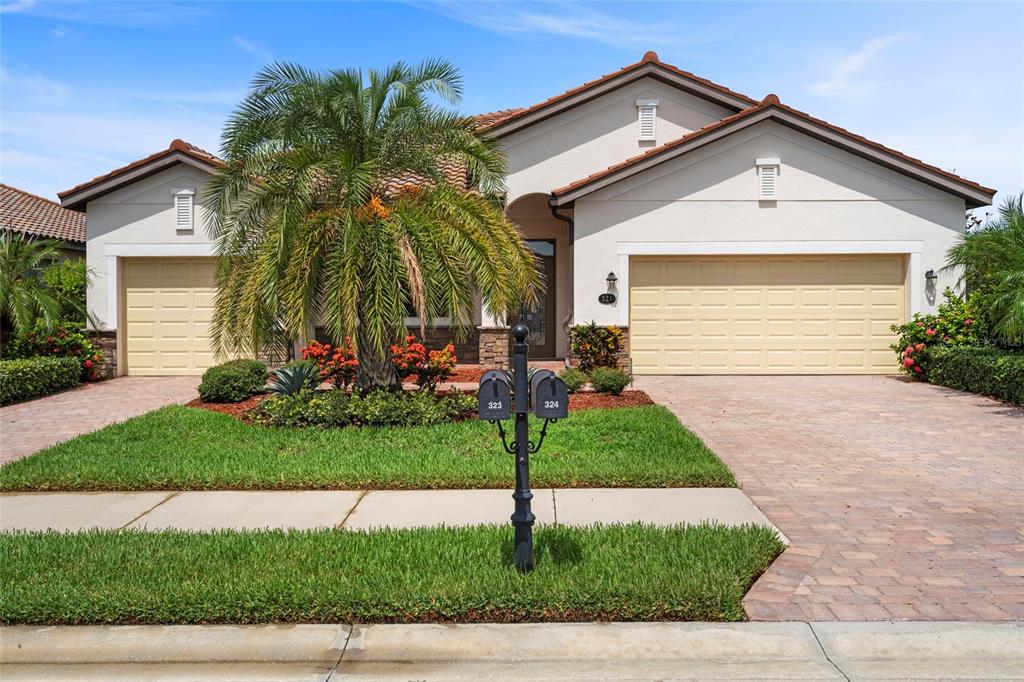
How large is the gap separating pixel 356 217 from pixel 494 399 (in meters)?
6.08

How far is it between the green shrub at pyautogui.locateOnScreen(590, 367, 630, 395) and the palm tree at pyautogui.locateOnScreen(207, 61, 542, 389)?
88.6 inches

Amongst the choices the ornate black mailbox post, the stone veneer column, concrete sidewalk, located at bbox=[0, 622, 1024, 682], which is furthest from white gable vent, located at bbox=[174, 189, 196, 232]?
the ornate black mailbox post

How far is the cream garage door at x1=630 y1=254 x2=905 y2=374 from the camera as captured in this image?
15.7 metres

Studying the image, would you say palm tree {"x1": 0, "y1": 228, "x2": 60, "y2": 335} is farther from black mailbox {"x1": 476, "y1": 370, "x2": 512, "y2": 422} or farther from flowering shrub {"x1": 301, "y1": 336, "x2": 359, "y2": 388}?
black mailbox {"x1": 476, "y1": 370, "x2": 512, "y2": 422}

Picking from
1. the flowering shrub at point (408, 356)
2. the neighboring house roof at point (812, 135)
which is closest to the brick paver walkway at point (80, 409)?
the flowering shrub at point (408, 356)

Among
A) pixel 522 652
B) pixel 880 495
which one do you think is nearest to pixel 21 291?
pixel 522 652

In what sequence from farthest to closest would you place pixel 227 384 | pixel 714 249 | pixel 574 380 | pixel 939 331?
1. pixel 714 249
2. pixel 939 331
3. pixel 574 380
4. pixel 227 384

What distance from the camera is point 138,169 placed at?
52.7 feet

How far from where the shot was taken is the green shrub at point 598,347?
1443cm

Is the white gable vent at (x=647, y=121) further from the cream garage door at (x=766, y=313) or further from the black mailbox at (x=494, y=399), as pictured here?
the black mailbox at (x=494, y=399)

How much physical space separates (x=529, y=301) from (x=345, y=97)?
383 cm

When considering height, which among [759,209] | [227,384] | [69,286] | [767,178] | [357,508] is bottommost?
[357,508]

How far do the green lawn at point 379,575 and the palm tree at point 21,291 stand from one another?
10.5m

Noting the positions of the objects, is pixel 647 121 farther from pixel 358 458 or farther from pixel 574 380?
pixel 358 458
